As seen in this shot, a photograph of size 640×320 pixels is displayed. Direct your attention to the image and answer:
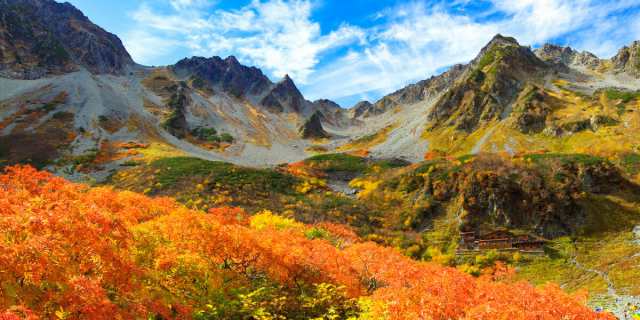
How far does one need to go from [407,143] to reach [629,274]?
119 m

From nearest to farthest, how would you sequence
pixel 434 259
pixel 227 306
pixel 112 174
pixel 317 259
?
pixel 227 306 < pixel 317 259 < pixel 434 259 < pixel 112 174

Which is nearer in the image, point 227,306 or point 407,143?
point 227,306

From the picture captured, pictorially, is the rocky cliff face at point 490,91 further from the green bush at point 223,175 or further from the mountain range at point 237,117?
the green bush at point 223,175

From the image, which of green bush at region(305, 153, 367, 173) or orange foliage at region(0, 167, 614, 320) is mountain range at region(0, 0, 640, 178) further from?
orange foliage at region(0, 167, 614, 320)

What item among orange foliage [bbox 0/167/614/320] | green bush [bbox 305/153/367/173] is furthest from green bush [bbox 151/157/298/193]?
orange foliage [bbox 0/167/614/320]

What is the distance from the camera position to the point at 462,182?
161ft

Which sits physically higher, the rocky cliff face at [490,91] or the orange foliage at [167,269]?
the rocky cliff face at [490,91]

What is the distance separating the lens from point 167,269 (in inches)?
440

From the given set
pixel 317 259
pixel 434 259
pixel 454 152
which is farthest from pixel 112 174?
pixel 454 152

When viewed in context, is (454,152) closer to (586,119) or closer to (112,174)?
(586,119)

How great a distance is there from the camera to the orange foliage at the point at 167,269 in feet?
22.9

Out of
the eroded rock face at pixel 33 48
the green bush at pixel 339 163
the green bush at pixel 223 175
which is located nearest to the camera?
the green bush at pixel 223 175

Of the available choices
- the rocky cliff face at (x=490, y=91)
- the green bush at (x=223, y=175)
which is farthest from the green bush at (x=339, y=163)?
the rocky cliff face at (x=490, y=91)

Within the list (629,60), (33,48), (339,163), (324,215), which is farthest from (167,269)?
(629,60)
